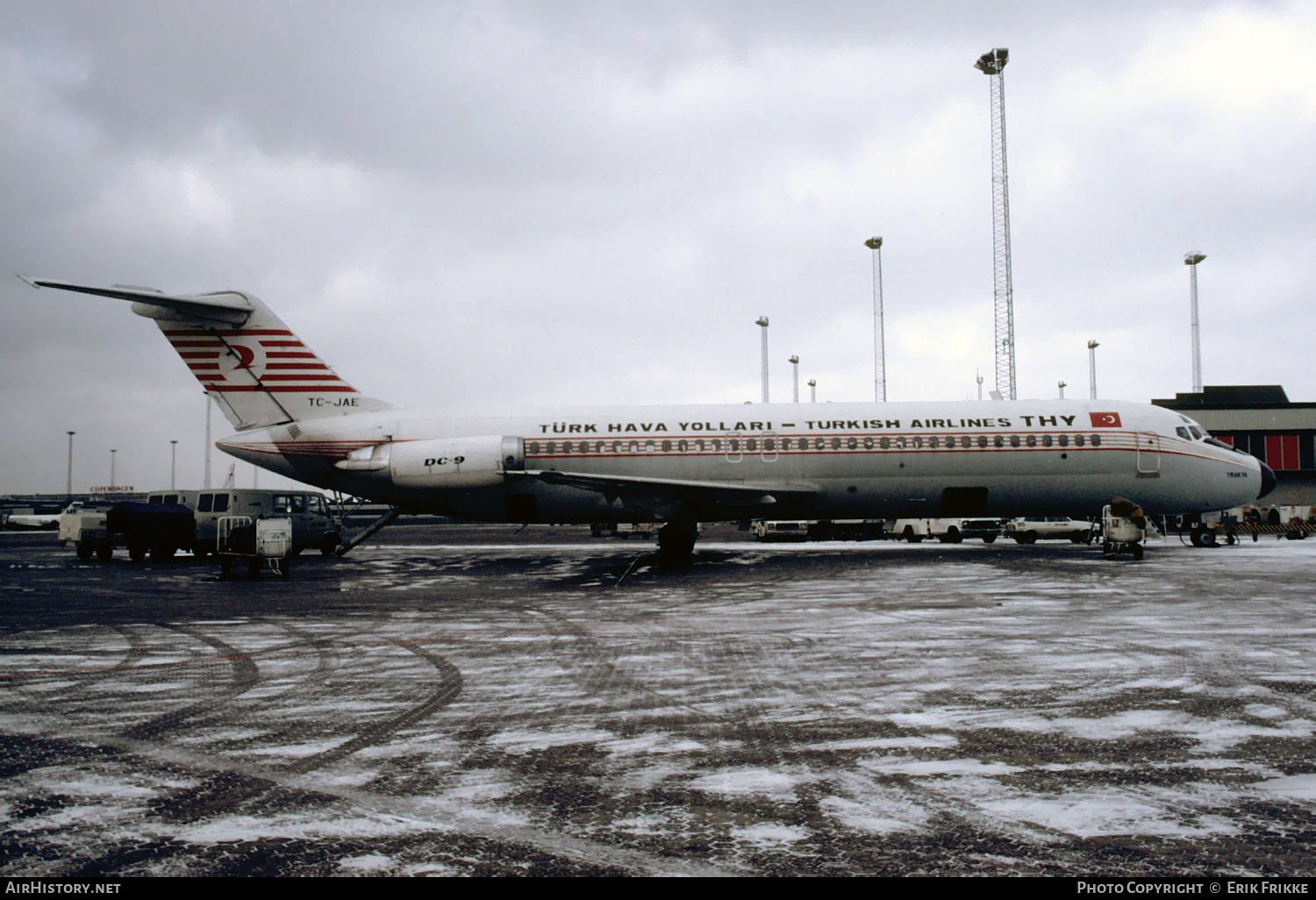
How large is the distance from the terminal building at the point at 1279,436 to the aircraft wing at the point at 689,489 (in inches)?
1619

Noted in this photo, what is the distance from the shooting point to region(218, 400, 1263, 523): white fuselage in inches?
786

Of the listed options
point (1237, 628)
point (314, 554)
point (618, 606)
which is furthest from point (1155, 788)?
point (314, 554)

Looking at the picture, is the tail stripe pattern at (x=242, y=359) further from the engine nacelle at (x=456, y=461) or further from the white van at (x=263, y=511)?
the white van at (x=263, y=511)

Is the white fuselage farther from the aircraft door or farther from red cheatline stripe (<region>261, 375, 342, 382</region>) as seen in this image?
red cheatline stripe (<region>261, 375, 342, 382</region>)

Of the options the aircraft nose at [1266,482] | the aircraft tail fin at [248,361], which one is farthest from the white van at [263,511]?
the aircraft nose at [1266,482]

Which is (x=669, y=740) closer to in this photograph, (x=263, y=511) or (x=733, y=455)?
(x=733, y=455)

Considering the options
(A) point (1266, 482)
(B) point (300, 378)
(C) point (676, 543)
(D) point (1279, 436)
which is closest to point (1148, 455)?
(A) point (1266, 482)

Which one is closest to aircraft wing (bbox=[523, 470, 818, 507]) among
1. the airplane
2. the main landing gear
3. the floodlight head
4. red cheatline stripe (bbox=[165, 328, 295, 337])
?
the airplane

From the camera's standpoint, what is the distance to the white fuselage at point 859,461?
1995cm

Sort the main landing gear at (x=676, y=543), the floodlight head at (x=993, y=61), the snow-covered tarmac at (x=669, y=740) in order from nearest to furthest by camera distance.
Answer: the snow-covered tarmac at (x=669, y=740) → the main landing gear at (x=676, y=543) → the floodlight head at (x=993, y=61)

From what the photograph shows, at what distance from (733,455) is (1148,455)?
10467 millimetres

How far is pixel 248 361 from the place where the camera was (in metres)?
21.4

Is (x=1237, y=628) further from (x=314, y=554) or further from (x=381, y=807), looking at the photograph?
(x=314, y=554)

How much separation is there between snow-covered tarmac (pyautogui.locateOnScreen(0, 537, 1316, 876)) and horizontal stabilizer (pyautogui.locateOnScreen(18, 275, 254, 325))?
10123 mm
